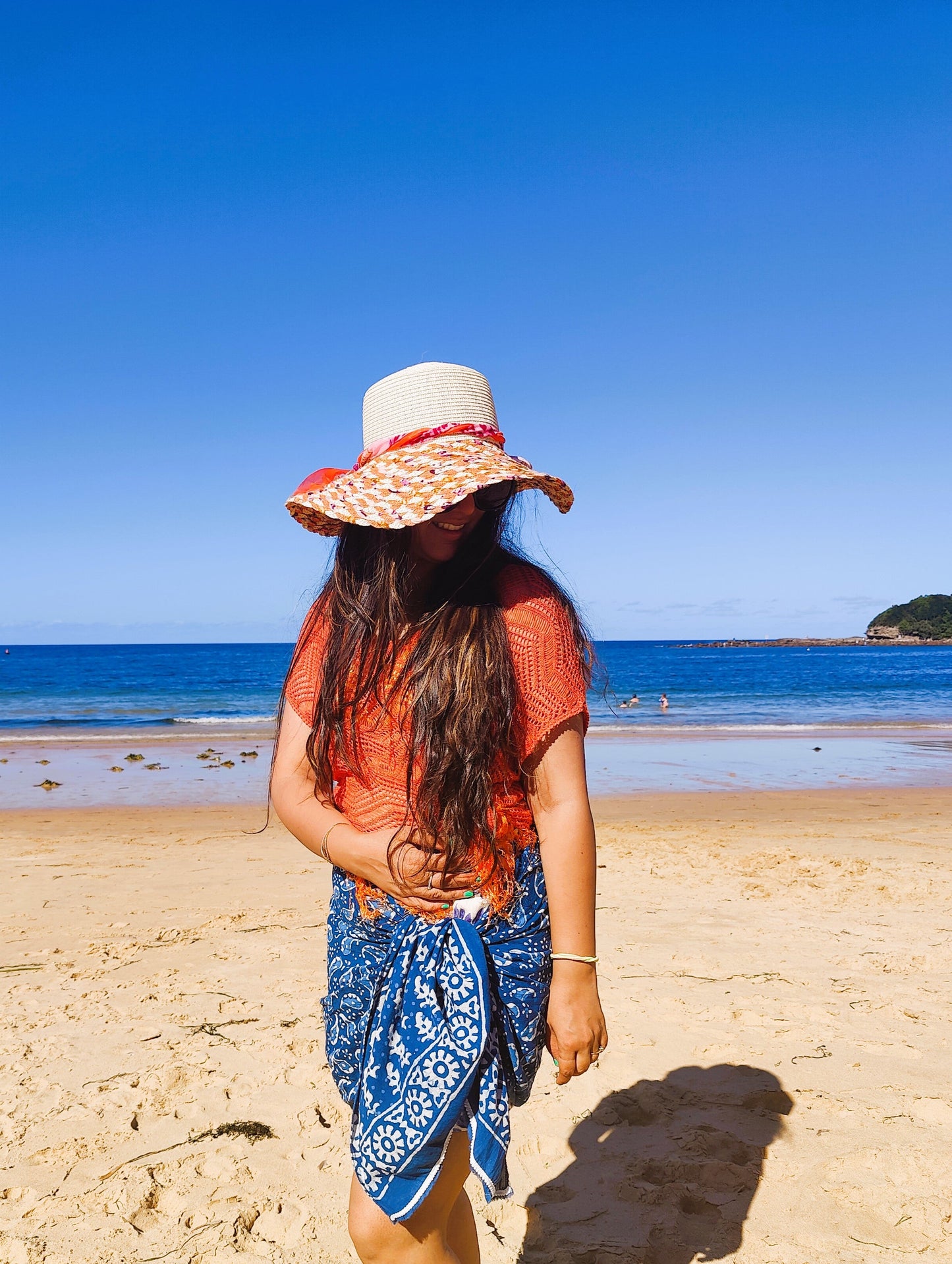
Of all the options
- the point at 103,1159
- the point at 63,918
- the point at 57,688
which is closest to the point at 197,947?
the point at 63,918

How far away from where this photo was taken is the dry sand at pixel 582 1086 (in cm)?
246

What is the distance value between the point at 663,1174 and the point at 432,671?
2.07m

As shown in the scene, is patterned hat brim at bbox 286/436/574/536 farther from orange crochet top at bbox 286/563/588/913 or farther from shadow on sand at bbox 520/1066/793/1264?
shadow on sand at bbox 520/1066/793/1264

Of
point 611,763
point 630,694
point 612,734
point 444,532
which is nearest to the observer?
point 444,532

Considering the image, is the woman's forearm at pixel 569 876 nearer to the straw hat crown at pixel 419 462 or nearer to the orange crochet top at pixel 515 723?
the orange crochet top at pixel 515 723

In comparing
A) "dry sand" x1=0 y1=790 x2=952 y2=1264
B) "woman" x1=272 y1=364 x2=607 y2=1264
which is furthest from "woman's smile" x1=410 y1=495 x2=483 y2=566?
"dry sand" x1=0 y1=790 x2=952 y2=1264

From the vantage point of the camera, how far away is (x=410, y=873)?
1.60m

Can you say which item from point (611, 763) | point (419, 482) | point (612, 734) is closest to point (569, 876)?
point (419, 482)

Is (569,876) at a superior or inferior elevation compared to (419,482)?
inferior

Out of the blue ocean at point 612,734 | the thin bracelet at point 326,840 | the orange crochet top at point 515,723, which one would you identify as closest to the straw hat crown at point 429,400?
the orange crochet top at point 515,723

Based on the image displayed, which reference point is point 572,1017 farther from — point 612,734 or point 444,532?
point 612,734

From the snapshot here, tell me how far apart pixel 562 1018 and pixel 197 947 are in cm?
360

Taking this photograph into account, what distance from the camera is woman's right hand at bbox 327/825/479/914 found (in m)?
1.60

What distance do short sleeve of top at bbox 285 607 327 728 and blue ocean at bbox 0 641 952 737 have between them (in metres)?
0.59
